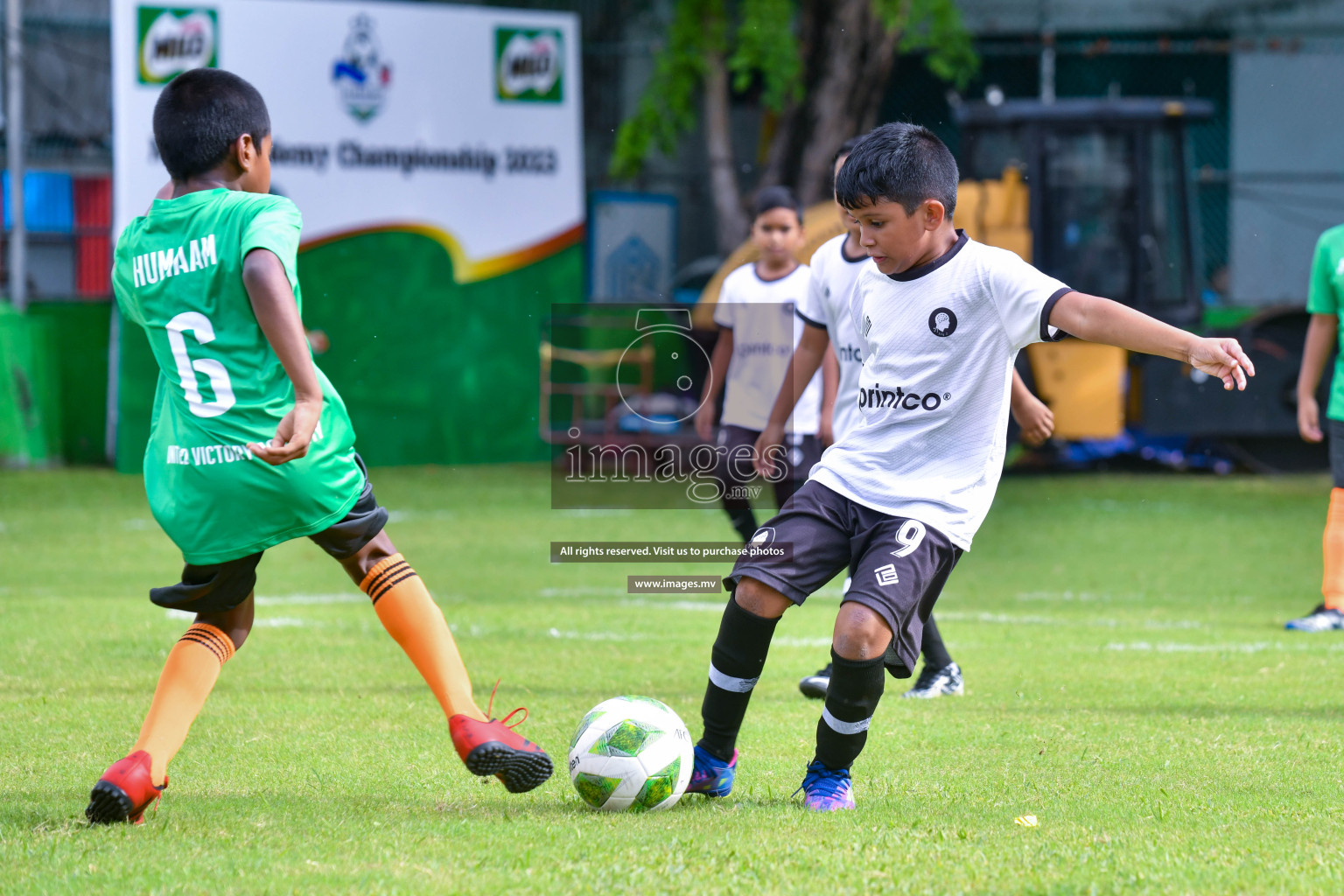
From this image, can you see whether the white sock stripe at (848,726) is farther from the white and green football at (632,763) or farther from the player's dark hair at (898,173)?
A: the player's dark hair at (898,173)

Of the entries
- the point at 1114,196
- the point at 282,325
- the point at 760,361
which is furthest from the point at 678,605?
the point at 1114,196

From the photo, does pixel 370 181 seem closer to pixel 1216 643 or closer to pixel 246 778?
pixel 1216 643

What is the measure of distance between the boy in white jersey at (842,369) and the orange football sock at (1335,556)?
97.1 inches

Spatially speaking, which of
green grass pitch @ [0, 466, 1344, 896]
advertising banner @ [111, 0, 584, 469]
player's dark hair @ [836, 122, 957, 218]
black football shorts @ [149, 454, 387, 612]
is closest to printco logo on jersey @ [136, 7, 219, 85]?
advertising banner @ [111, 0, 584, 469]

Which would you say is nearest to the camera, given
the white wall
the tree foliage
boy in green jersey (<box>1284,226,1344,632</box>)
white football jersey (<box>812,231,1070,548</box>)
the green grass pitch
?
the green grass pitch

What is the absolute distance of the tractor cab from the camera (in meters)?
14.3

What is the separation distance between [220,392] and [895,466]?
1659mm

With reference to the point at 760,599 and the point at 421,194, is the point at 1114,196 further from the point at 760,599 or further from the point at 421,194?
the point at 760,599

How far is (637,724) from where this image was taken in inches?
147

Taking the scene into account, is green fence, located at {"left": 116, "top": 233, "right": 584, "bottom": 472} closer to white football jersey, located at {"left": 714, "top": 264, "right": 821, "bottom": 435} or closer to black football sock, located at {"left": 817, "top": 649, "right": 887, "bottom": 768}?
white football jersey, located at {"left": 714, "top": 264, "right": 821, "bottom": 435}

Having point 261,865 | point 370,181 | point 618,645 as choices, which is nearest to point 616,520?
point 618,645

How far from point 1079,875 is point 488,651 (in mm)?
3610

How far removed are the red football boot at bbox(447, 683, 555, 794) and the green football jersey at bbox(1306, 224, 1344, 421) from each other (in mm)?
4969

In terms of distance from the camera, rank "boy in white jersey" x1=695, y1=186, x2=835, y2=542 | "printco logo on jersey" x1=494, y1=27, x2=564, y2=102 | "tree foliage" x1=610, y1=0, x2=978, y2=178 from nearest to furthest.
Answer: "boy in white jersey" x1=695, y1=186, x2=835, y2=542
"tree foliage" x1=610, y1=0, x2=978, y2=178
"printco logo on jersey" x1=494, y1=27, x2=564, y2=102
